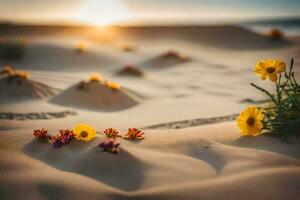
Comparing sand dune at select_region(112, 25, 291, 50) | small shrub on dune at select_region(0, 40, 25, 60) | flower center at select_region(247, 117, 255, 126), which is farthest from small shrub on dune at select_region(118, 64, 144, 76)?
flower center at select_region(247, 117, 255, 126)

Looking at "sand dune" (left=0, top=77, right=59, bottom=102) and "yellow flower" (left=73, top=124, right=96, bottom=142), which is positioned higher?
"sand dune" (left=0, top=77, right=59, bottom=102)

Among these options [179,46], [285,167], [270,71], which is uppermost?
[179,46]

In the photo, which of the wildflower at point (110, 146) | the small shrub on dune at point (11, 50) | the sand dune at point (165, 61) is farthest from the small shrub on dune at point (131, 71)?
the wildflower at point (110, 146)

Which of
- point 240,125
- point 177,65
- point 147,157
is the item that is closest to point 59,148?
point 147,157

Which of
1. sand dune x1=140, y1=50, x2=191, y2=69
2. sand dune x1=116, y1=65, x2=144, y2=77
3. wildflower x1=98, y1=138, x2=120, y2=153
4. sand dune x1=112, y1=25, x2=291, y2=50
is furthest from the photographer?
sand dune x1=112, y1=25, x2=291, y2=50

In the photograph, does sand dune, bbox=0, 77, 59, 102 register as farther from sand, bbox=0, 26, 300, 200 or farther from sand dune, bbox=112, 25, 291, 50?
sand dune, bbox=112, 25, 291, 50

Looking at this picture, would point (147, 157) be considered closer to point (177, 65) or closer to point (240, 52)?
point (177, 65)

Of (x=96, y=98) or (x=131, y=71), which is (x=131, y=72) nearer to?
(x=131, y=71)
